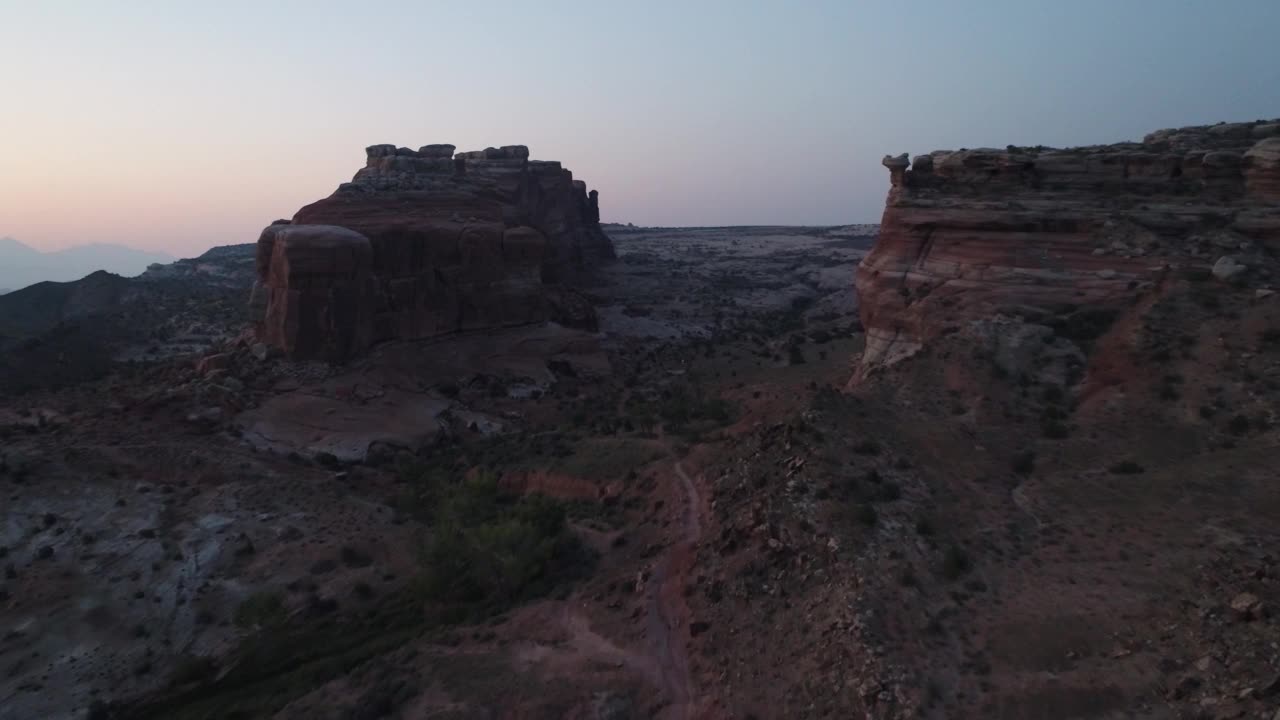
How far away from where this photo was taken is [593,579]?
17.1 m

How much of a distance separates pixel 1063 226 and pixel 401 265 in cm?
2622

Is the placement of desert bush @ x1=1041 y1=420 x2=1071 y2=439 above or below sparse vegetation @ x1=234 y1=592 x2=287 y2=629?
above

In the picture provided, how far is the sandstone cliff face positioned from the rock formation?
66.4 ft

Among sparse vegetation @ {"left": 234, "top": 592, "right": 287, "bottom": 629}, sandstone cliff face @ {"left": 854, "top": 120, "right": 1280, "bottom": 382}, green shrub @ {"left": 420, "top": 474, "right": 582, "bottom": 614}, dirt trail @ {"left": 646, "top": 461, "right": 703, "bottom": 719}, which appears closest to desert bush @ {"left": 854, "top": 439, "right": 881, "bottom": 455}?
dirt trail @ {"left": 646, "top": 461, "right": 703, "bottom": 719}

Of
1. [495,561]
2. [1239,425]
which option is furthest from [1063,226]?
[495,561]

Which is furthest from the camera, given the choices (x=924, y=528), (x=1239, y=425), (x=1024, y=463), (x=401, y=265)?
(x=401, y=265)

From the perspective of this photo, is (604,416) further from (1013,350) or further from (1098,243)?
(1098,243)

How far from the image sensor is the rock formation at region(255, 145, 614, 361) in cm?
3256

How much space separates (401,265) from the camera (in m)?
36.3

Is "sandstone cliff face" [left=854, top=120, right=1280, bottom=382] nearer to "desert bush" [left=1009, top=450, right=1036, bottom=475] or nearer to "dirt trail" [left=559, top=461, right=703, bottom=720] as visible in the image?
"desert bush" [left=1009, top=450, right=1036, bottom=475]

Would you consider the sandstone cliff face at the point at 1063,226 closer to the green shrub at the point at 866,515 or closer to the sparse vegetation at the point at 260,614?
the green shrub at the point at 866,515

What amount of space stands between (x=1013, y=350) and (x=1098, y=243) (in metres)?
4.09

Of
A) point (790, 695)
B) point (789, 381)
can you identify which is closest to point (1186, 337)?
point (790, 695)

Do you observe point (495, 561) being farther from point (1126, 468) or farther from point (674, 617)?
point (1126, 468)
